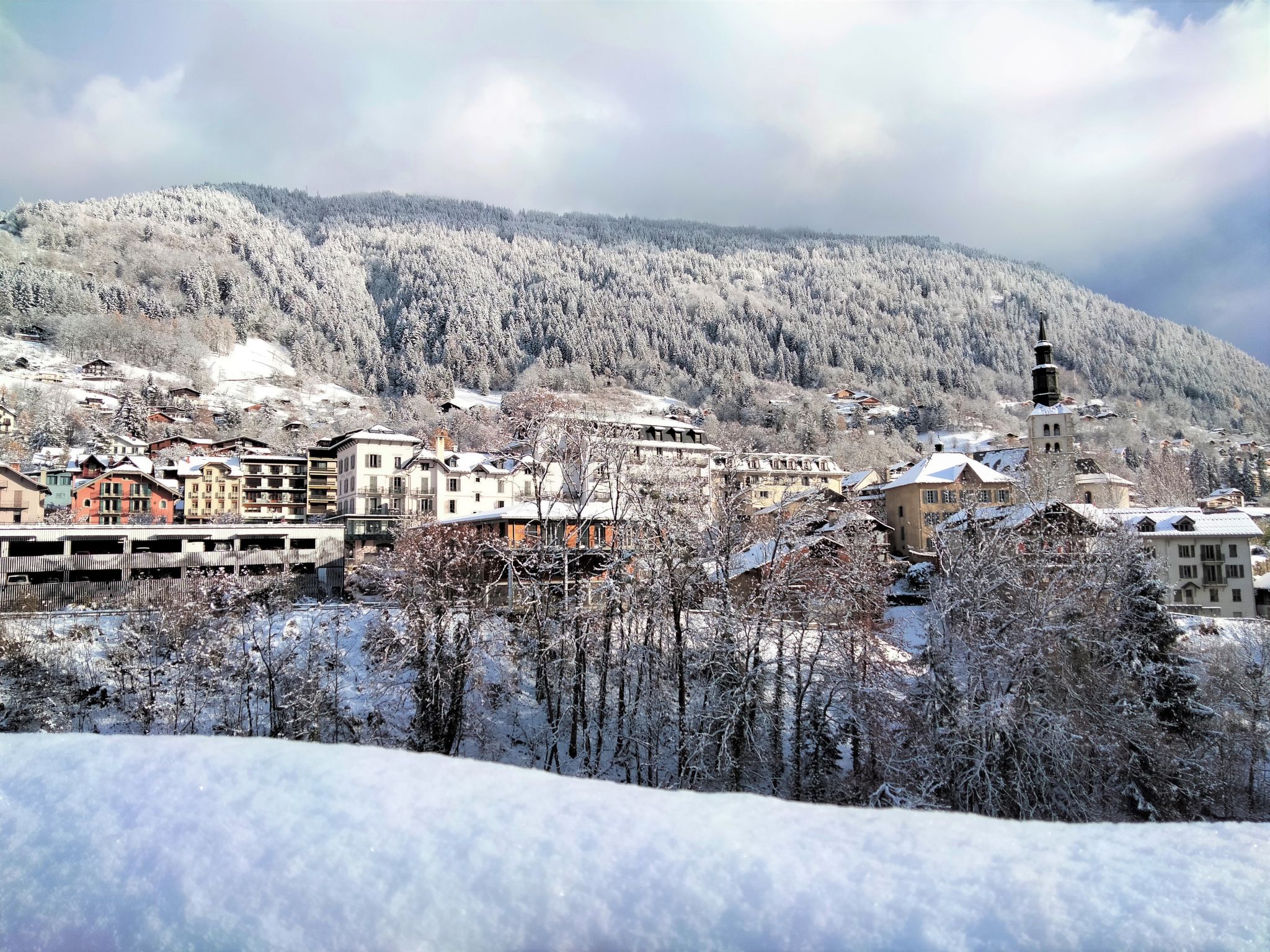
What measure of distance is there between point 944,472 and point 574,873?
60185mm

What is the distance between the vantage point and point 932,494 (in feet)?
190

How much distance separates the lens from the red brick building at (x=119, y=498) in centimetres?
6960

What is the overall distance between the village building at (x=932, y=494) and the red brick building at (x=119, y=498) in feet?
207

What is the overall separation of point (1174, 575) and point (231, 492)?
272 feet

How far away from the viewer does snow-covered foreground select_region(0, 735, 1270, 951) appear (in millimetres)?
2801

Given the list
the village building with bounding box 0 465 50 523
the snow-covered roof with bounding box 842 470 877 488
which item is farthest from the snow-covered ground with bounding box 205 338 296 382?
the snow-covered roof with bounding box 842 470 877 488

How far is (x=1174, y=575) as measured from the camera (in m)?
51.2

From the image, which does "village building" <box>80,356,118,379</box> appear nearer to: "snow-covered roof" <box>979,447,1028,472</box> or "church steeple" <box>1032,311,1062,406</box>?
"snow-covered roof" <box>979,447,1028,472</box>

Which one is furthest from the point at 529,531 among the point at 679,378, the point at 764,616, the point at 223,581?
the point at 679,378

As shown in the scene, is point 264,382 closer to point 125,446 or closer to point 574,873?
point 125,446

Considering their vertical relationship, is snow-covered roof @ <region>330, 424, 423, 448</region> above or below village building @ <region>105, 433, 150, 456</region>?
below

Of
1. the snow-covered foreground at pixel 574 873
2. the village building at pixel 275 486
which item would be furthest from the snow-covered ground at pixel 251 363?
the snow-covered foreground at pixel 574 873

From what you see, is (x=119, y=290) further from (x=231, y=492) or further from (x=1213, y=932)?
(x=1213, y=932)

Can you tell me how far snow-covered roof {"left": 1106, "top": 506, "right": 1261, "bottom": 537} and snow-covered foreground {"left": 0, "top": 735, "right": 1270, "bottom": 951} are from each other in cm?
5372
